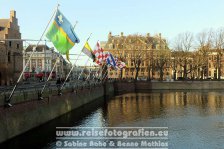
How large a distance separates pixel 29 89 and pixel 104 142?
10.8 meters

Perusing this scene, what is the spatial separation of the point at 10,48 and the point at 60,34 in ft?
182

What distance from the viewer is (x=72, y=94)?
4988cm


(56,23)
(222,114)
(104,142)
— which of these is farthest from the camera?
(222,114)

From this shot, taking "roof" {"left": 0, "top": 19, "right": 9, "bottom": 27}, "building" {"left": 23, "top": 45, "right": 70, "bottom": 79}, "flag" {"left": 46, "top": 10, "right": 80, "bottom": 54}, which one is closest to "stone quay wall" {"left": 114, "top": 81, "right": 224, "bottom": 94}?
"building" {"left": 23, "top": 45, "right": 70, "bottom": 79}

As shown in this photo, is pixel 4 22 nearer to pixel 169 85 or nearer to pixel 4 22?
pixel 4 22

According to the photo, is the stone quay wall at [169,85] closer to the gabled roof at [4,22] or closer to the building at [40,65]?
the building at [40,65]

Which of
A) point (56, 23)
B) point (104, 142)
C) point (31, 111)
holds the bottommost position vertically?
point (104, 142)

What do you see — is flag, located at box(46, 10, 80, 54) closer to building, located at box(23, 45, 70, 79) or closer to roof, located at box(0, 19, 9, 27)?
building, located at box(23, 45, 70, 79)

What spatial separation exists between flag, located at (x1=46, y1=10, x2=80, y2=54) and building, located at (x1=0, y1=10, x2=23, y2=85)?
1668 inches

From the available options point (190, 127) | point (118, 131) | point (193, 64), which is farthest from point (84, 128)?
point (193, 64)

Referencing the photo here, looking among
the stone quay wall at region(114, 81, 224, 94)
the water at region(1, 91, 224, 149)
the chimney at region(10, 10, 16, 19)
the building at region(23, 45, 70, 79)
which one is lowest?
the water at region(1, 91, 224, 149)

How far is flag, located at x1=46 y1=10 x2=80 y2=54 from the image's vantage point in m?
30.3

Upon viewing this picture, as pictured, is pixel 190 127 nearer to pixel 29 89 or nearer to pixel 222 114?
pixel 222 114

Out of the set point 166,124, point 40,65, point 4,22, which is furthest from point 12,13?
point 40,65
